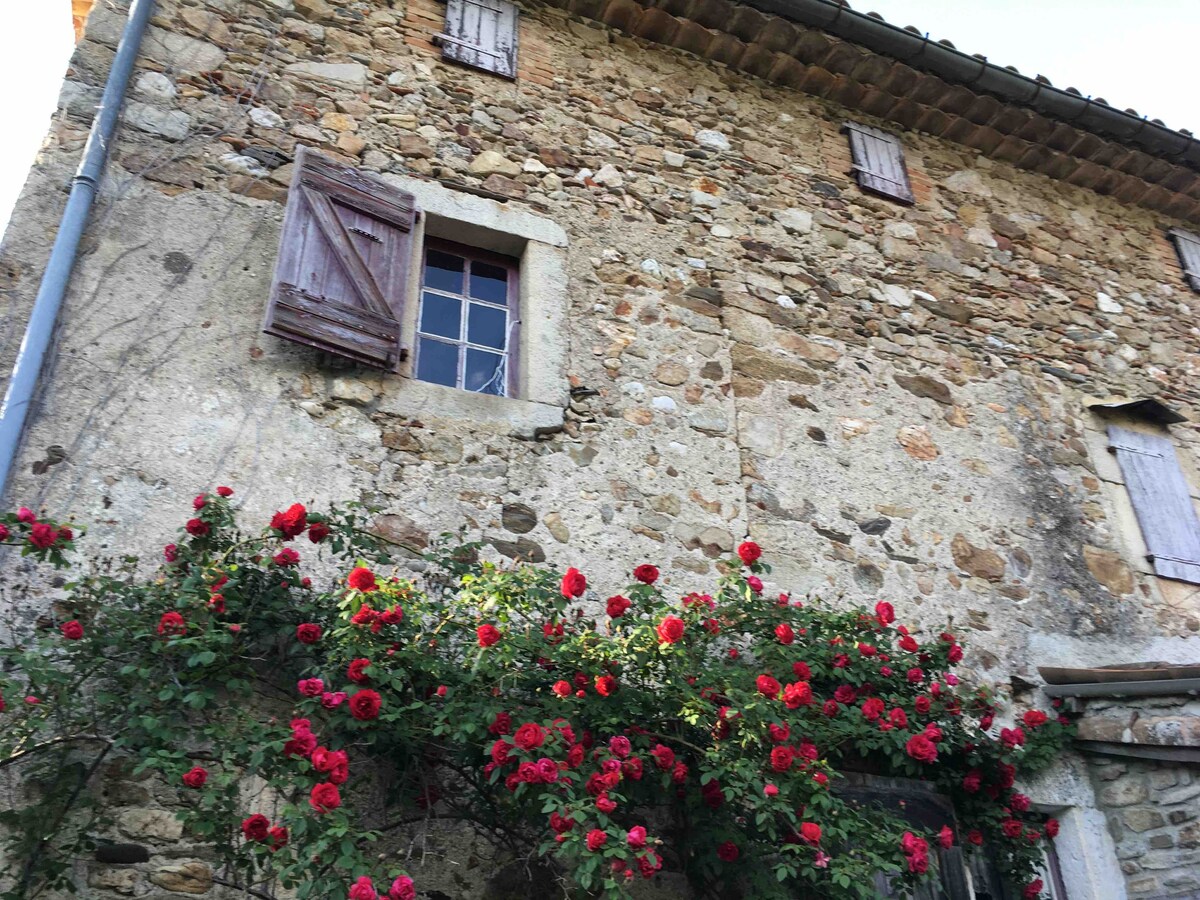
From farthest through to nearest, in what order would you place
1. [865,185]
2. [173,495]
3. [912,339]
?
[865,185] → [912,339] → [173,495]

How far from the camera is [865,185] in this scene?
5988 mm

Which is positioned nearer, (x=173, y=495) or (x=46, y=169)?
(x=173, y=495)

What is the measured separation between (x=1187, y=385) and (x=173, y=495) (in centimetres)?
588

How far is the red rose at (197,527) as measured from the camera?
3301 millimetres

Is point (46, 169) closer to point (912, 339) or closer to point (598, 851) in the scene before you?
point (598, 851)

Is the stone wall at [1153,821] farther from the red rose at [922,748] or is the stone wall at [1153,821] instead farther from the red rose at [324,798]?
the red rose at [324,798]

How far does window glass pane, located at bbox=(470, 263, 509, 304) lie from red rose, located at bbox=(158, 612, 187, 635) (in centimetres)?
227

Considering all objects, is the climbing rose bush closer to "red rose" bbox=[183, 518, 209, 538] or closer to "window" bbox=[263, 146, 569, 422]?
"red rose" bbox=[183, 518, 209, 538]

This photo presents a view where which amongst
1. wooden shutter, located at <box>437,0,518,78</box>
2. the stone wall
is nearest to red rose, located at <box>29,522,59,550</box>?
wooden shutter, located at <box>437,0,518,78</box>

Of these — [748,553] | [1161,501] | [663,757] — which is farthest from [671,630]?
[1161,501]

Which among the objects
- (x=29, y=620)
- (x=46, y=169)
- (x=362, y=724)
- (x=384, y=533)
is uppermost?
(x=46, y=169)

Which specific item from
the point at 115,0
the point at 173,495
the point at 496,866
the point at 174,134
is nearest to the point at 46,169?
the point at 174,134

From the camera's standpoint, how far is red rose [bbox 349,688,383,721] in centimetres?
296

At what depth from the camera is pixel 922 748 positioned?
3668mm
